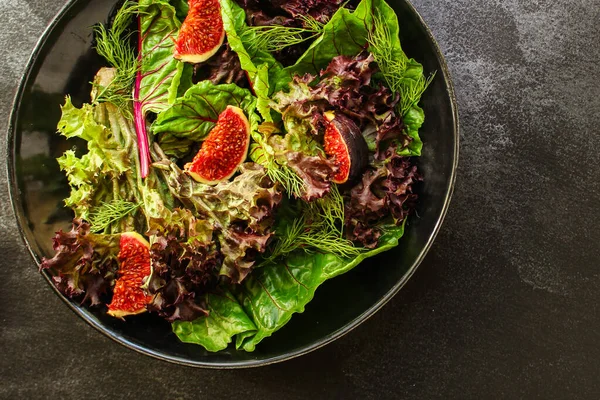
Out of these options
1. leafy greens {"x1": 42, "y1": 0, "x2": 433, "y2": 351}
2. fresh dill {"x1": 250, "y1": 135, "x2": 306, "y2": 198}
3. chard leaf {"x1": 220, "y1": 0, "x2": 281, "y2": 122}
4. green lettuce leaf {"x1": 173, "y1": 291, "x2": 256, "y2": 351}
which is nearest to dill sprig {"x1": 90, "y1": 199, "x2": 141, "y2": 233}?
leafy greens {"x1": 42, "y1": 0, "x2": 433, "y2": 351}

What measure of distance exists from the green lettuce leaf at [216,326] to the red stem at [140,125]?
2.29 feet

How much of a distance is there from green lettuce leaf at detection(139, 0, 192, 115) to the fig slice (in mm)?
659

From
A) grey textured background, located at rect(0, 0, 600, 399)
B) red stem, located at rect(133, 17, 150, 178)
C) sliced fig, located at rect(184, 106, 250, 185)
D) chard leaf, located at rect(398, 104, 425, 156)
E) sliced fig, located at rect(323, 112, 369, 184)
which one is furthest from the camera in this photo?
grey textured background, located at rect(0, 0, 600, 399)

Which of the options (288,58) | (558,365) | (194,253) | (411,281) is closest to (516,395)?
(558,365)

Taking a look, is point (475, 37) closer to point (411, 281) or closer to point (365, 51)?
point (365, 51)

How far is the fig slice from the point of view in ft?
8.05

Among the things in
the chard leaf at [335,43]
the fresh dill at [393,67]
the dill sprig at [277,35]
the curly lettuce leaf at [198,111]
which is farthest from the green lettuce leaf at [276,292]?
the dill sprig at [277,35]

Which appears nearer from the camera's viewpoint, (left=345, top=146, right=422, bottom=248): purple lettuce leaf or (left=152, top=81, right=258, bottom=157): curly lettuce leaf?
(left=345, top=146, right=422, bottom=248): purple lettuce leaf

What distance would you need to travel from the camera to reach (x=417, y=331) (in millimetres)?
2832

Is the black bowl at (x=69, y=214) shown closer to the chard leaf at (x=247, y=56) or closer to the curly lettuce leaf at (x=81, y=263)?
the curly lettuce leaf at (x=81, y=263)

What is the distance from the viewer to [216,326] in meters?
2.49

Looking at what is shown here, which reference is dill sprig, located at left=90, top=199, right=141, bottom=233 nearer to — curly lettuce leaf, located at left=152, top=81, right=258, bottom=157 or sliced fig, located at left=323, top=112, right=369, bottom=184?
curly lettuce leaf, located at left=152, top=81, right=258, bottom=157

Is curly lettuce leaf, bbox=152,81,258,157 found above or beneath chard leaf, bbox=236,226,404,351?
above

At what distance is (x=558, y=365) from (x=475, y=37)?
1770 millimetres
